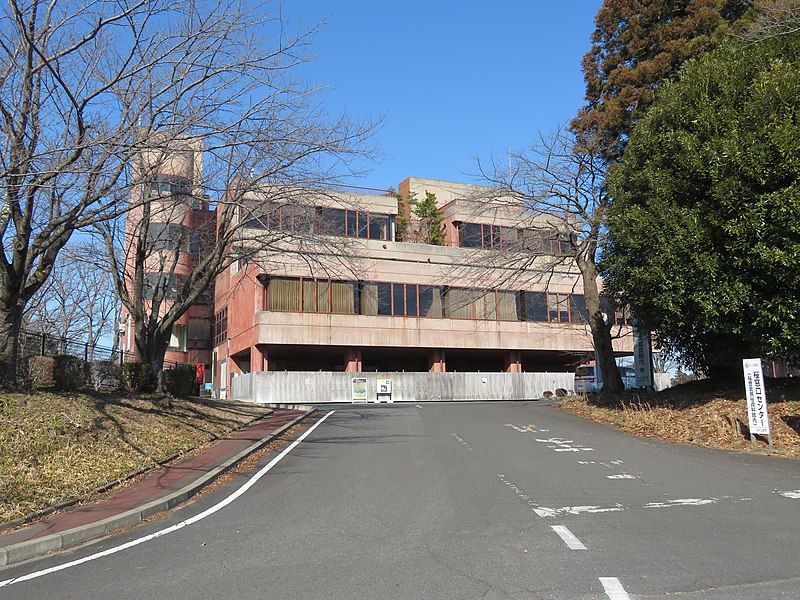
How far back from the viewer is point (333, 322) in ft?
132

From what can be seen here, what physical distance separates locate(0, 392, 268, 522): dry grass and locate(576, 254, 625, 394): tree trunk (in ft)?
45.6

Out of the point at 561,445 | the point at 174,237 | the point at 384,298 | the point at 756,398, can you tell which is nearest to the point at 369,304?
the point at 384,298

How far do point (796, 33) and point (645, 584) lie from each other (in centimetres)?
1577

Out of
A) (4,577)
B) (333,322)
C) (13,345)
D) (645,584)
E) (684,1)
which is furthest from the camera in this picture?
(333,322)

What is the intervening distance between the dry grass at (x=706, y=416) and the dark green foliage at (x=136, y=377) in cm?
1382

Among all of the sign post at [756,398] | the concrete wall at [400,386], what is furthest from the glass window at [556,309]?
the sign post at [756,398]

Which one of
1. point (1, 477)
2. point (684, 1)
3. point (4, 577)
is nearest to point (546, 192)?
point (684, 1)

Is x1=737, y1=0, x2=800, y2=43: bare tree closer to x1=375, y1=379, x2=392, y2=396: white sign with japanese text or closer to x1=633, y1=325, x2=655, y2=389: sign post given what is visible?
x1=633, y1=325, x2=655, y2=389: sign post

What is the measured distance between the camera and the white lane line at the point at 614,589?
490 centimetres

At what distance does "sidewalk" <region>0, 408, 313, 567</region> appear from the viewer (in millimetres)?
7047

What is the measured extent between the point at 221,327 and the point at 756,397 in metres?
42.0

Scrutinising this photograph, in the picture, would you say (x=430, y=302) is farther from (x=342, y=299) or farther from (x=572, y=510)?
(x=572, y=510)

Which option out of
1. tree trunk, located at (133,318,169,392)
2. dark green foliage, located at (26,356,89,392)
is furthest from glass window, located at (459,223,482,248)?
dark green foliage, located at (26,356,89,392)

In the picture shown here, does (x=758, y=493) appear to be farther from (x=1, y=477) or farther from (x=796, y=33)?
(x=796, y=33)
